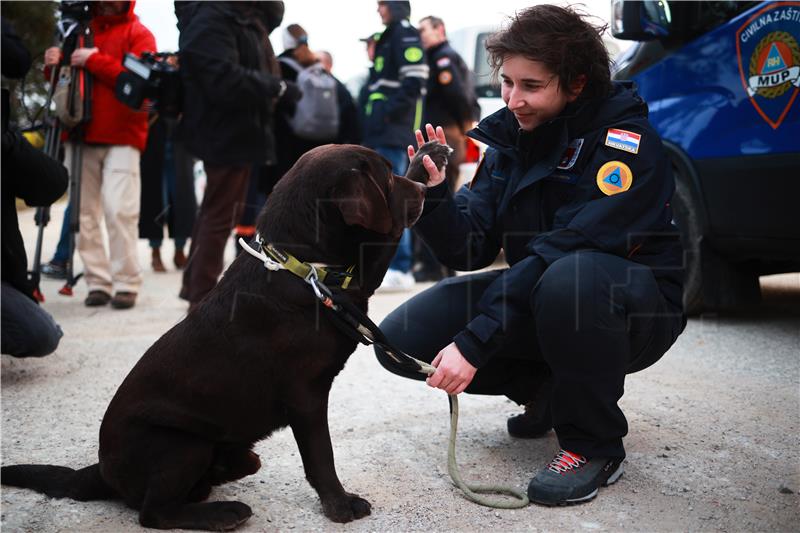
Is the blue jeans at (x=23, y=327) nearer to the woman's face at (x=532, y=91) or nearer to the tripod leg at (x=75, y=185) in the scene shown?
the tripod leg at (x=75, y=185)

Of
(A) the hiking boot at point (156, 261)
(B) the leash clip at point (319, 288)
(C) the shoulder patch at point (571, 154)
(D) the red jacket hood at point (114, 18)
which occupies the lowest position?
(A) the hiking boot at point (156, 261)

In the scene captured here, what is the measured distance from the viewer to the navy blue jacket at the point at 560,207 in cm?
247

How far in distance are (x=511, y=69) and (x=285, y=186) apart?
2.85ft

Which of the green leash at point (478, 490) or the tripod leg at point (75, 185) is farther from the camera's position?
the tripod leg at point (75, 185)

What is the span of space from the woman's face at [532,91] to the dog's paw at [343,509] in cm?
137

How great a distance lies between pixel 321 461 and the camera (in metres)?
2.26

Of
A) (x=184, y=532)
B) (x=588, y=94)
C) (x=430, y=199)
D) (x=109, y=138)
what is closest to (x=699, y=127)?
(x=588, y=94)

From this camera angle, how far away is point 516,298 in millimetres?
2461

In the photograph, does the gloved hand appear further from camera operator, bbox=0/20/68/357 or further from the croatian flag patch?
the croatian flag patch

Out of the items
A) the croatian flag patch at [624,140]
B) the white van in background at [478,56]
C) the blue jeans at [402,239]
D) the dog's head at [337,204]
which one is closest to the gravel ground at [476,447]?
the dog's head at [337,204]

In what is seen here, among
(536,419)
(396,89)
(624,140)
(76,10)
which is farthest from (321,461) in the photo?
(396,89)

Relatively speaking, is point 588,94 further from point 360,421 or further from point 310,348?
point 360,421

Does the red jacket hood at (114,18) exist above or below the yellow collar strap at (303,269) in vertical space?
above

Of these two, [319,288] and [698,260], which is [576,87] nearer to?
[319,288]
